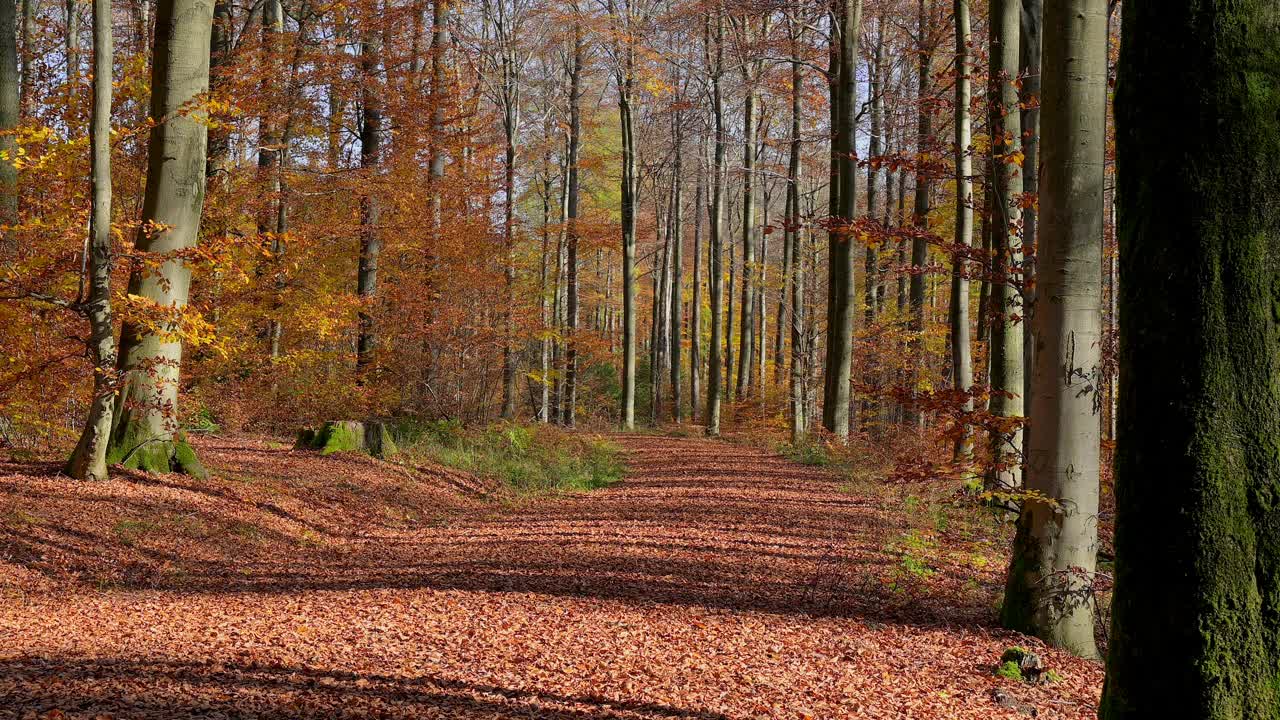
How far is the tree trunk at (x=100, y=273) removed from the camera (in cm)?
791

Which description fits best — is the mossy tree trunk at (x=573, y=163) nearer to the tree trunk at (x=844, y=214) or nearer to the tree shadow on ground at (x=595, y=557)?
the tree trunk at (x=844, y=214)

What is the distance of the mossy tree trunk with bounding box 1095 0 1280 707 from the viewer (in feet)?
8.51

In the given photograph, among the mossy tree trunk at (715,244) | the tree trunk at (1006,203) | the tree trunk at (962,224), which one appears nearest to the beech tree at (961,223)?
the tree trunk at (962,224)

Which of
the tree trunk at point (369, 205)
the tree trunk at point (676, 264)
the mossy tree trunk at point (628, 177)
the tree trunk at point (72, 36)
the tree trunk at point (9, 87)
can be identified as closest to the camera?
the tree trunk at point (9, 87)

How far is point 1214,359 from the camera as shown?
2.60m

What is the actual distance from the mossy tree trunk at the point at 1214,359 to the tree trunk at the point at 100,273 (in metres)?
8.18

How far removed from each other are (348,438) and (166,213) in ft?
16.6

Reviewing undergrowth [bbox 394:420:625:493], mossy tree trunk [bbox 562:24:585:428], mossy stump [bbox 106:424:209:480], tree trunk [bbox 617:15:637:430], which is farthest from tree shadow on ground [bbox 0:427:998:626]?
mossy tree trunk [bbox 562:24:585:428]

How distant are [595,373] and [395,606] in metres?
27.6

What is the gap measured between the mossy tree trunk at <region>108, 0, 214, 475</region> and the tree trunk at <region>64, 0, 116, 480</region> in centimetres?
53

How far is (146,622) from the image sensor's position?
18.0ft

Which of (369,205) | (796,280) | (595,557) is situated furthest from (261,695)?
(796,280)

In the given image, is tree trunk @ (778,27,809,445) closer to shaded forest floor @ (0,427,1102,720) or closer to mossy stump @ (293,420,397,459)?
mossy stump @ (293,420,397,459)

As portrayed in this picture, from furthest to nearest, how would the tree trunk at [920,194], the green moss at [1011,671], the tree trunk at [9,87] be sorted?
the tree trunk at [920,194]
the tree trunk at [9,87]
the green moss at [1011,671]
